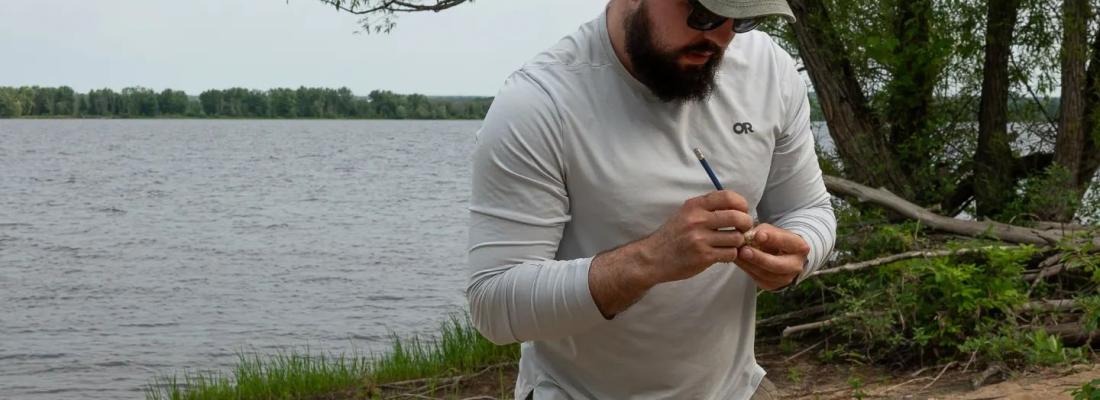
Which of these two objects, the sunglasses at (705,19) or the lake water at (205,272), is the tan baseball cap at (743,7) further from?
the lake water at (205,272)

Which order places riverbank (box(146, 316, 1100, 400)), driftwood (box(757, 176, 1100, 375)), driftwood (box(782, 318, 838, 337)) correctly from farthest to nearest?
driftwood (box(782, 318, 838, 337))
driftwood (box(757, 176, 1100, 375))
riverbank (box(146, 316, 1100, 400))

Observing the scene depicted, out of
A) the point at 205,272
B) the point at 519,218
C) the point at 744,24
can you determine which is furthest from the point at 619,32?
the point at 205,272

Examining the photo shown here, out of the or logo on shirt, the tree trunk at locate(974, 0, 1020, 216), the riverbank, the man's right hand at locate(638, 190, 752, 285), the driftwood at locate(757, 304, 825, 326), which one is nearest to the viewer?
the man's right hand at locate(638, 190, 752, 285)

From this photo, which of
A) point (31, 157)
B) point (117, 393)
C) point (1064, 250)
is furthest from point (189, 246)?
point (31, 157)

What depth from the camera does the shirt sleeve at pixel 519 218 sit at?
7.41ft

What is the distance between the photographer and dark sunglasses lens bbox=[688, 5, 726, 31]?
2219 millimetres

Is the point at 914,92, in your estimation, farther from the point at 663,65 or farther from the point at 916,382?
the point at 663,65

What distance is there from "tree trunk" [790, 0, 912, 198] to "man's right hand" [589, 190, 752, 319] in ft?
23.0

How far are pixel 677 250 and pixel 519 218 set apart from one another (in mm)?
331

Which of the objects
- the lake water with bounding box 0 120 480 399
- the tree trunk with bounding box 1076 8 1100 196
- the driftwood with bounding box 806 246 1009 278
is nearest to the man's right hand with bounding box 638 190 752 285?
the driftwood with bounding box 806 246 1009 278

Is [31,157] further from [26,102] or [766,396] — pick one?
[766,396]

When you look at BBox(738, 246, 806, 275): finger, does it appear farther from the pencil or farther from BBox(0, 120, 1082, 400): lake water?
BBox(0, 120, 1082, 400): lake water

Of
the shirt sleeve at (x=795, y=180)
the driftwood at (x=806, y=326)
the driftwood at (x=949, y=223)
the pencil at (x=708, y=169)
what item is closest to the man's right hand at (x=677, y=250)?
the pencil at (x=708, y=169)

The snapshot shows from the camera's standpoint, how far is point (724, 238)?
6.93 feet
